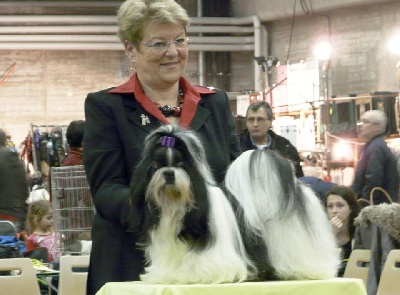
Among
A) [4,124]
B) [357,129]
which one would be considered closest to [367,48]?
[357,129]

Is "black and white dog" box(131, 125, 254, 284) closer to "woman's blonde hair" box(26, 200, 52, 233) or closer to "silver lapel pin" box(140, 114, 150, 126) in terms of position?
"silver lapel pin" box(140, 114, 150, 126)

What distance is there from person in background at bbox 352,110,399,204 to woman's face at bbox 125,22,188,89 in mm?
5005

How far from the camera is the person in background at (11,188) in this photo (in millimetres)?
6730

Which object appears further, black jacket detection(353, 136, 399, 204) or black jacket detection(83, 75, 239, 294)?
black jacket detection(353, 136, 399, 204)

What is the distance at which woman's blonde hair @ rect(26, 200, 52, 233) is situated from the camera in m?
7.41

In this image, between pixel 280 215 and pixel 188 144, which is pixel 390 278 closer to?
pixel 280 215

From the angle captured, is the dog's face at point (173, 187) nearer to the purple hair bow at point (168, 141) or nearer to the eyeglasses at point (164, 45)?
the purple hair bow at point (168, 141)

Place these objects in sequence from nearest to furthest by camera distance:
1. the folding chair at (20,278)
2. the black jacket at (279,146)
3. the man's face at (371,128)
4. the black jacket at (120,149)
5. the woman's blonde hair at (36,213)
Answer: the black jacket at (120,149)
the folding chair at (20,278)
the black jacket at (279,146)
the woman's blonde hair at (36,213)
the man's face at (371,128)

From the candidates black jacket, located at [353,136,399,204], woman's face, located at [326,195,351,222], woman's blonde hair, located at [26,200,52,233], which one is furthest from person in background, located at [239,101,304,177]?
woman's blonde hair, located at [26,200,52,233]

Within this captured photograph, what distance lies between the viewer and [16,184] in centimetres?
675

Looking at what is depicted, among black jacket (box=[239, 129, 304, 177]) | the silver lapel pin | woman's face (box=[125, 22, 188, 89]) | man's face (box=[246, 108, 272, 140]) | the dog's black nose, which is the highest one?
woman's face (box=[125, 22, 188, 89])

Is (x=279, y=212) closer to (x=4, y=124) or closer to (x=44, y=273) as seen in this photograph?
(x=44, y=273)

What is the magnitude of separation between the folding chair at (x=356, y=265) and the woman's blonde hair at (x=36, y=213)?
108 inches

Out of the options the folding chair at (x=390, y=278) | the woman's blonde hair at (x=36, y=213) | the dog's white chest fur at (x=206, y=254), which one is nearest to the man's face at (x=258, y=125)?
the folding chair at (x=390, y=278)
